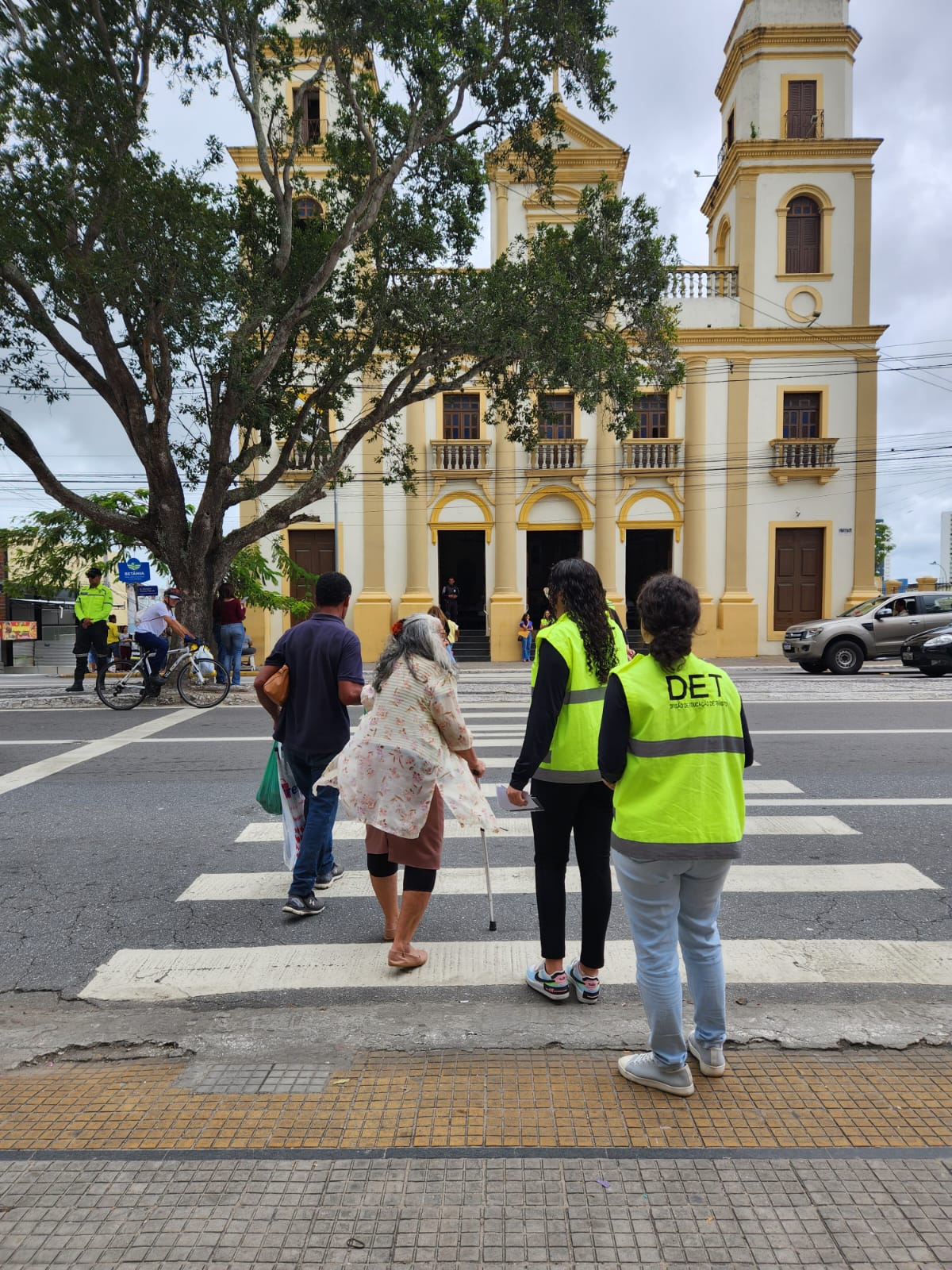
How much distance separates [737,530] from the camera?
2512cm

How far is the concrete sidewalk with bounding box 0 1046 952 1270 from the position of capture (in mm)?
2389

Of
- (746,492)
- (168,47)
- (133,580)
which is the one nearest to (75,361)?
(168,47)

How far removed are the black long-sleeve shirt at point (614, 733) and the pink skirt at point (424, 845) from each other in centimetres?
118

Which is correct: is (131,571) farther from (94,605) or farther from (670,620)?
(670,620)

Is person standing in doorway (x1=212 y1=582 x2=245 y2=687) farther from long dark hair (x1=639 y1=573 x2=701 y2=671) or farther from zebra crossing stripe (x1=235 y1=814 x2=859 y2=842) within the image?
long dark hair (x1=639 y1=573 x2=701 y2=671)

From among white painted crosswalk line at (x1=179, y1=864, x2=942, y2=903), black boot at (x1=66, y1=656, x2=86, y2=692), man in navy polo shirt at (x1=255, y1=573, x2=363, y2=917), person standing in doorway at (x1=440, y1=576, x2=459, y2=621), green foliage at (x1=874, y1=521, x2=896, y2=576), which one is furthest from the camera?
green foliage at (x1=874, y1=521, x2=896, y2=576)

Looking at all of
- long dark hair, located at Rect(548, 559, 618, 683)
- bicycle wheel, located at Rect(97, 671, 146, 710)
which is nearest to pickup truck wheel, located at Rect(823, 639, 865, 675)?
bicycle wheel, located at Rect(97, 671, 146, 710)

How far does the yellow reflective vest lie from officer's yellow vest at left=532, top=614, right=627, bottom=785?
12.5 metres

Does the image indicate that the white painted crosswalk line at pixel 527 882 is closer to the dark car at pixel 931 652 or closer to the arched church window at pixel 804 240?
the dark car at pixel 931 652

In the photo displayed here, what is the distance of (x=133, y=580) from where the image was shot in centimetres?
2091

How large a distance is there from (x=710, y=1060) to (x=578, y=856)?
0.88 metres

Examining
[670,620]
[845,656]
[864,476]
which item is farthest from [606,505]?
[670,620]

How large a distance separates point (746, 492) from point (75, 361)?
17607 mm

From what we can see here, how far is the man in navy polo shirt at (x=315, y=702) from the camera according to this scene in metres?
4.71
